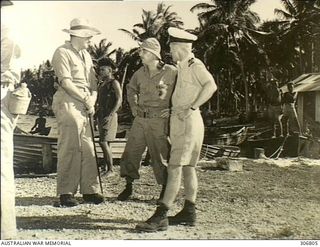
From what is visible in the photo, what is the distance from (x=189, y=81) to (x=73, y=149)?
3.69 ft

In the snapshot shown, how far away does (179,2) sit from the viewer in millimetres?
4605

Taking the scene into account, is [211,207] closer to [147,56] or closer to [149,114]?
[149,114]

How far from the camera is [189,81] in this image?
435 centimetres

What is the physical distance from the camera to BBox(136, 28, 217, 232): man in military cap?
14.1 ft

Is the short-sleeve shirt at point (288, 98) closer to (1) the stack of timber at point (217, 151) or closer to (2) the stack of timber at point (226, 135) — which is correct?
(2) the stack of timber at point (226, 135)

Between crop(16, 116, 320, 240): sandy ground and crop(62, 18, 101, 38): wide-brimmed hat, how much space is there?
2.53 feet

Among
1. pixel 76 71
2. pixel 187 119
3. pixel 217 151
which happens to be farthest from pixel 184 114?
pixel 76 71

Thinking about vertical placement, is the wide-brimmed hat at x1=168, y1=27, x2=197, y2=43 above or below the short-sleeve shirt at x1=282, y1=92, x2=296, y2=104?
above

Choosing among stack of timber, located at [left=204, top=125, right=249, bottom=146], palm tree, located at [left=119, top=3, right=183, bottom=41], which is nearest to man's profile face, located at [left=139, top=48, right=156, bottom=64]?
palm tree, located at [left=119, top=3, right=183, bottom=41]

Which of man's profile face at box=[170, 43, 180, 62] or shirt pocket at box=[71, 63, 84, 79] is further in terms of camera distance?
shirt pocket at box=[71, 63, 84, 79]

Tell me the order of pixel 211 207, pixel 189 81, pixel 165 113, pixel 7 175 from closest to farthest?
1. pixel 7 175
2. pixel 189 81
3. pixel 165 113
4. pixel 211 207

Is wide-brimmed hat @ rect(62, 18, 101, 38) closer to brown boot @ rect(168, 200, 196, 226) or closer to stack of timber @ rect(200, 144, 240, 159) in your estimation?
stack of timber @ rect(200, 144, 240, 159)

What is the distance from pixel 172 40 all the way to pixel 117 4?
607 millimetres

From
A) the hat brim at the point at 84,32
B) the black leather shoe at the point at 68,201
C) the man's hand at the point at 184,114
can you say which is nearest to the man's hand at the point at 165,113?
the man's hand at the point at 184,114
